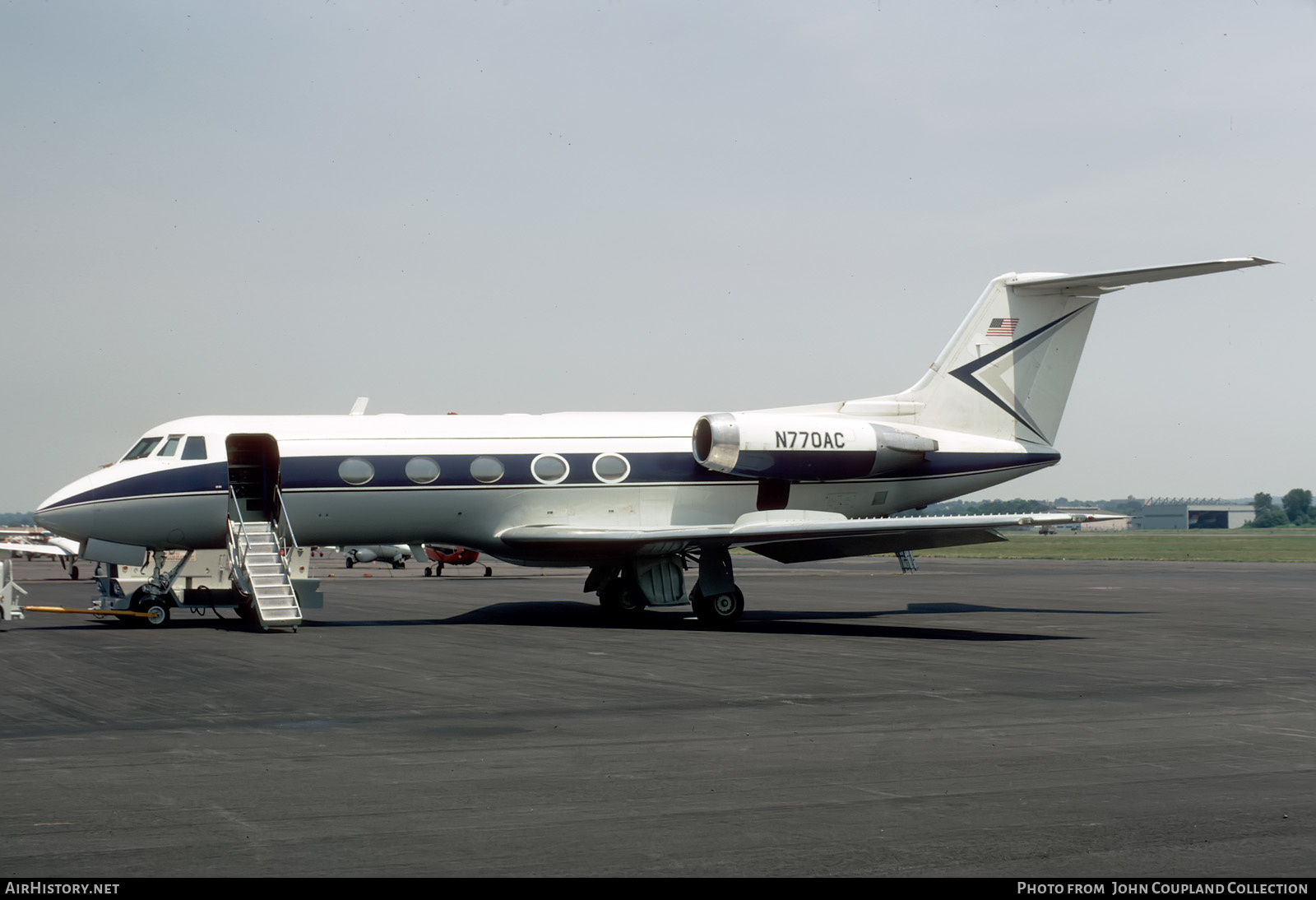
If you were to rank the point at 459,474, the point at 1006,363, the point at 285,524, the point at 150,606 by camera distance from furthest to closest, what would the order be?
1. the point at 1006,363
2. the point at 459,474
3. the point at 150,606
4. the point at 285,524

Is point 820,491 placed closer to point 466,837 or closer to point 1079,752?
point 1079,752

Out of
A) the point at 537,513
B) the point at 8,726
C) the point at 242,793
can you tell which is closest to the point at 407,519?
the point at 537,513

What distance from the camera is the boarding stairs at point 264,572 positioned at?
67.7 feet

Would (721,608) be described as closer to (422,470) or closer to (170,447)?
(422,470)

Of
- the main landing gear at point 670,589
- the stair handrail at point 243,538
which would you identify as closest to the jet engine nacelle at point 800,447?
the main landing gear at point 670,589

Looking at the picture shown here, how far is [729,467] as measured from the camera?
23688 mm

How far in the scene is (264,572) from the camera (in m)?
21.2

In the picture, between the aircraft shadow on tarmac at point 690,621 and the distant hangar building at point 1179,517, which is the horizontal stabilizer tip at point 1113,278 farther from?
the distant hangar building at point 1179,517

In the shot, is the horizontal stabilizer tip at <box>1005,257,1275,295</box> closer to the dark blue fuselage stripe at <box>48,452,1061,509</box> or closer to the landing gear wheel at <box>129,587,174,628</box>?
the dark blue fuselage stripe at <box>48,452,1061,509</box>

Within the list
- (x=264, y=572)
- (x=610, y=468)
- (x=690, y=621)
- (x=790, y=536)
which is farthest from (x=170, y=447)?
(x=790, y=536)

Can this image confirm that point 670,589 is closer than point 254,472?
No

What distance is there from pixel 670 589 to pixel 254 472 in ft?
26.9

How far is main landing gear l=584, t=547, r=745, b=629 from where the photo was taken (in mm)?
22750

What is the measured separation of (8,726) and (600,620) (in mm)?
14029
